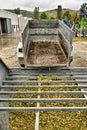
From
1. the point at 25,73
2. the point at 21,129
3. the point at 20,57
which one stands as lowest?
the point at 21,129

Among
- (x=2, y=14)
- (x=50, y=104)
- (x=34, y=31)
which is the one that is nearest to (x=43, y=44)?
(x=34, y=31)

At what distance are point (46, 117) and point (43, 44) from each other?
4205mm

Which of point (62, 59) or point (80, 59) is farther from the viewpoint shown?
point (80, 59)

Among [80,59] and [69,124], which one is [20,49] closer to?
[69,124]

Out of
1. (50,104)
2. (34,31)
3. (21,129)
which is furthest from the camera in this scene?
(34,31)

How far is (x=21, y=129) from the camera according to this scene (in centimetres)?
366

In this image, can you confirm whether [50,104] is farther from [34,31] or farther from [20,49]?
[34,31]

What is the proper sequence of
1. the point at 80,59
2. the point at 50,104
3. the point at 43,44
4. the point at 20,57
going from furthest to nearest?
the point at 80,59
the point at 43,44
the point at 20,57
the point at 50,104

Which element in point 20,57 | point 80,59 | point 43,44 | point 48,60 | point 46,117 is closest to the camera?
point 46,117

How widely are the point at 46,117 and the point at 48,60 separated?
Answer: 207 centimetres

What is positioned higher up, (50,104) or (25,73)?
(25,73)

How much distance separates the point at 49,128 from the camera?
12.0ft

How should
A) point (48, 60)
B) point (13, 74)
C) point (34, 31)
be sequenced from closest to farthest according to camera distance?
1. point (13, 74)
2. point (48, 60)
3. point (34, 31)

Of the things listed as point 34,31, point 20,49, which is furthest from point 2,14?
point 20,49
